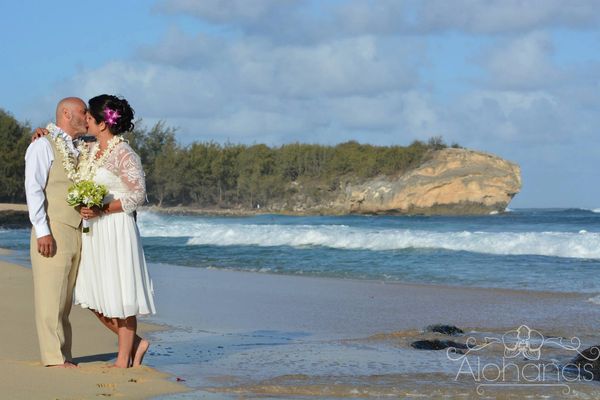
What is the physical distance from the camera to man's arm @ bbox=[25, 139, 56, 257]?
5180 millimetres

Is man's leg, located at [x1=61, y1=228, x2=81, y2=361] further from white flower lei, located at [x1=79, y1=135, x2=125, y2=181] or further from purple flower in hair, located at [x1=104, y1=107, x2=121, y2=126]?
purple flower in hair, located at [x1=104, y1=107, x2=121, y2=126]

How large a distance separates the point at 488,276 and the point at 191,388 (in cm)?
1028

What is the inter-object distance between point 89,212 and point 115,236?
0.23 m

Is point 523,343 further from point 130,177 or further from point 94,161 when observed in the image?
point 94,161

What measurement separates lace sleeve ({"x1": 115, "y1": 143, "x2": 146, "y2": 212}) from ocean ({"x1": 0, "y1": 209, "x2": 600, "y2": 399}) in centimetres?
111

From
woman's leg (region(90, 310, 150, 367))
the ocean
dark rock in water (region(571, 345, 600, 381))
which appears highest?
woman's leg (region(90, 310, 150, 367))

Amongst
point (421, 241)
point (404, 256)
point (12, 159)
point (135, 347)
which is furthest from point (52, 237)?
point (12, 159)

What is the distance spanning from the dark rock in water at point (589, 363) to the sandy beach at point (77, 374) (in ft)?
8.52

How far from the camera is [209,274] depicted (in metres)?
14.5

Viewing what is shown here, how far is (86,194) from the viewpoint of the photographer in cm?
504

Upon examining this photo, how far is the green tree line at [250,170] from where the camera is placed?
80.5 m

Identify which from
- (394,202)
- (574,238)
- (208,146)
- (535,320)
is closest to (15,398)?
(535,320)

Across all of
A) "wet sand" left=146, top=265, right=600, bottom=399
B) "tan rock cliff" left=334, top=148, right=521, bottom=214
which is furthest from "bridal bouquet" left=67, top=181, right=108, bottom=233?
"tan rock cliff" left=334, top=148, right=521, bottom=214

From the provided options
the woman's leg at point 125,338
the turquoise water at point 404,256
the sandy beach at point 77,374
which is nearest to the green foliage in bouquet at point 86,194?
the woman's leg at point 125,338
